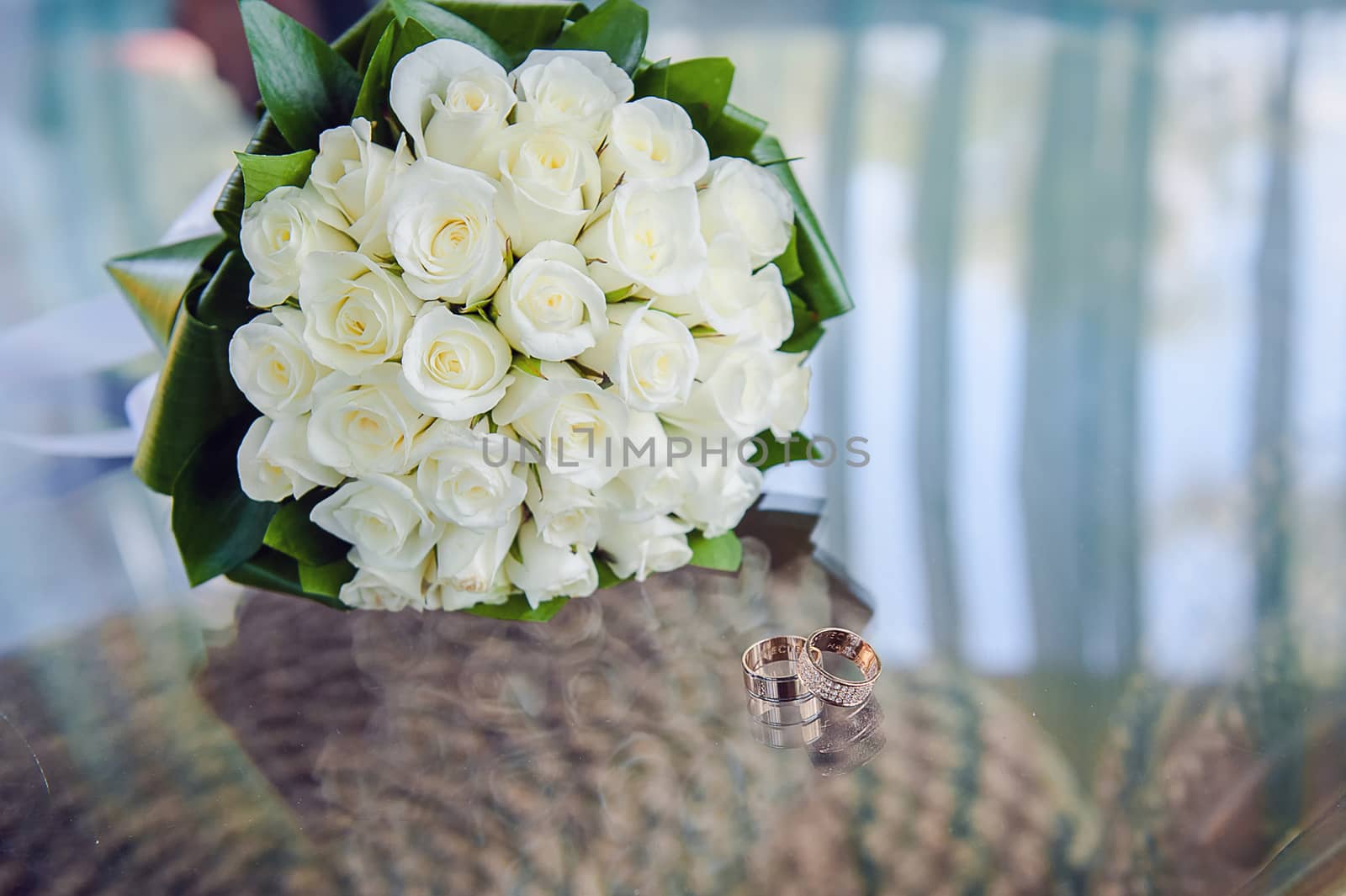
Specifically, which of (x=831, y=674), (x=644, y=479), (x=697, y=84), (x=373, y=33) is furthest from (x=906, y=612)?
(x=373, y=33)

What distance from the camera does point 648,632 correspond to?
514 mm

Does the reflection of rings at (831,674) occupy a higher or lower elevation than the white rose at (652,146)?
lower

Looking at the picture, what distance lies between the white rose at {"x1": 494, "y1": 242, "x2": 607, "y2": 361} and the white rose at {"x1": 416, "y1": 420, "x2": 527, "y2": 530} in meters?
0.04

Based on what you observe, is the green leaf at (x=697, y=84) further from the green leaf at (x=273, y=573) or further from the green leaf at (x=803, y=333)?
the green leaf at (x=273, y=573)

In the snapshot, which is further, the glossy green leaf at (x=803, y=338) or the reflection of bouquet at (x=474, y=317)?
the glossy green leaf at (x=803, y=338)

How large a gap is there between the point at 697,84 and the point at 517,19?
3.7 inches

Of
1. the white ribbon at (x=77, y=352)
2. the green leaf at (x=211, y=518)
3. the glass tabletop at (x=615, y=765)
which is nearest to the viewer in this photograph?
the glass tabletop at (x=615, y=765)

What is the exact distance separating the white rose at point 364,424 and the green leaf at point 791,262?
20 cm

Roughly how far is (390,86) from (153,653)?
30 cm

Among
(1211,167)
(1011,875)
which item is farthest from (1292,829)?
(1211,167)

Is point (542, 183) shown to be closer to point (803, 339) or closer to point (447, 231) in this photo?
point (447, 231)

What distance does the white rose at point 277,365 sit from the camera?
1.39 ft

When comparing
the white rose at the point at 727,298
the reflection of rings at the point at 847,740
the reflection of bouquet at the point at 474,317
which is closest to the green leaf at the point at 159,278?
the reflection of bouquet at the point at 474,317

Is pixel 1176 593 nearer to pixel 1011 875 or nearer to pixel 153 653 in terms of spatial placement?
pixel 1011 875
